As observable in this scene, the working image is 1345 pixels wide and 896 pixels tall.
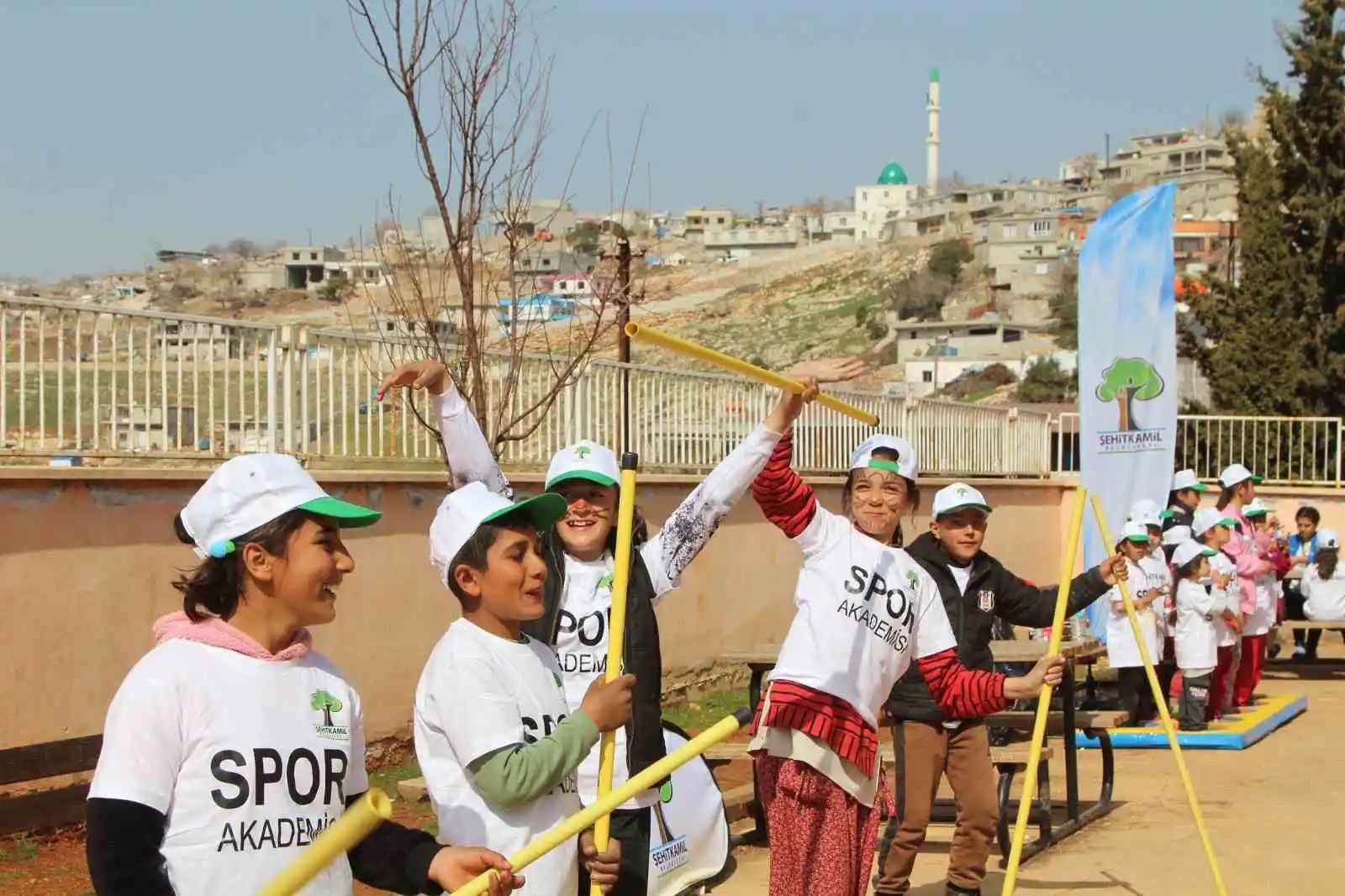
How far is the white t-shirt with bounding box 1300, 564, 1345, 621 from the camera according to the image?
18.2m

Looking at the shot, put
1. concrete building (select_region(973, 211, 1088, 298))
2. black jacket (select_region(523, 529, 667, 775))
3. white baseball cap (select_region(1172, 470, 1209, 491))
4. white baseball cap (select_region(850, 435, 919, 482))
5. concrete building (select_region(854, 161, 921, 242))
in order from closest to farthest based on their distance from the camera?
1. black jacket (select_region(523, 529, 667, 775))
2. white baseball cap (select_region(850, 435, 919, 482))
3. white baseball cap (select_region(1172, 470, 1209, 491))
4. concrete building (select_region(973, 211, 1088, 298))
5. concrete building (select_region(854, 161, 921, 242))

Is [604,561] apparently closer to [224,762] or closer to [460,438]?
[460,438]

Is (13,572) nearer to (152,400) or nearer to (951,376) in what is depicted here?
(152,400)

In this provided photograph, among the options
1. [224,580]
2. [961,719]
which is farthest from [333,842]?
[961,719]

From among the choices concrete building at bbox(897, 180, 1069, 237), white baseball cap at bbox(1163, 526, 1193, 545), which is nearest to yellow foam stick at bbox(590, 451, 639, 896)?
white baseball cap at bbox(1163, 526, 1193, 545)

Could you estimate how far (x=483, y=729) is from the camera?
3.86m

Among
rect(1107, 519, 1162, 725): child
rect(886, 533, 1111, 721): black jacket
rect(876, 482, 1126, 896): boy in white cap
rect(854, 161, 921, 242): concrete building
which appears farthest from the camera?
rect(854, 161, 921, 242): concrete building

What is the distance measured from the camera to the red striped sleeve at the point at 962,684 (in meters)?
6.20

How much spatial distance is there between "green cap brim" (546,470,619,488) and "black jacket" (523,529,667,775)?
0.17 meters

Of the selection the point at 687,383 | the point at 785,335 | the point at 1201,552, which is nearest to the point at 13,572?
the point at 687,383

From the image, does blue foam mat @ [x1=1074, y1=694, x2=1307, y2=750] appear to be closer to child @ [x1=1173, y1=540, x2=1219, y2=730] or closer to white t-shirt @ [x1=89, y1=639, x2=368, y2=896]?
child @ [x1=1173, y1=540, x2=1219, y2=730]

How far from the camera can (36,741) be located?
8984mm

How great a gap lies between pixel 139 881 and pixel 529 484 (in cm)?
986

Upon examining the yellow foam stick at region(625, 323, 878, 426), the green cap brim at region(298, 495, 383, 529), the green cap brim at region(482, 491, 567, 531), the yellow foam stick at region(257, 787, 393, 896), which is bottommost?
the yellow foam stick at region(257, 787, 393, 896)
